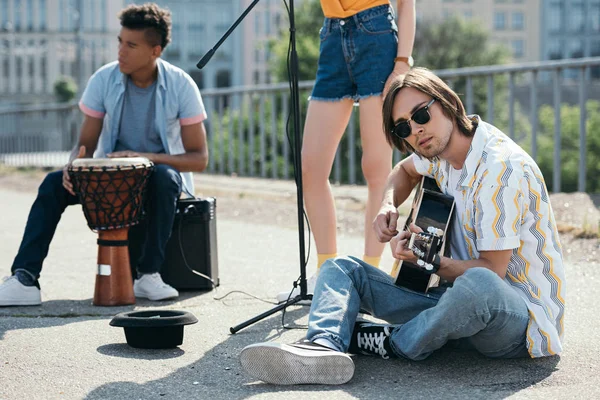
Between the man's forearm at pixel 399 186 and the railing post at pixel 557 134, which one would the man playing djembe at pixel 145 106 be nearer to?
the man's forearm at pixel 399 186

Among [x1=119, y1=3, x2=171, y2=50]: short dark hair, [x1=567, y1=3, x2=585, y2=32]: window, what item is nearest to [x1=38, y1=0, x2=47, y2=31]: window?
[x1=567, y1=3, x2=585, y2=32]: window

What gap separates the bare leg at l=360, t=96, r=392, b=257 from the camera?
4281 millimetres

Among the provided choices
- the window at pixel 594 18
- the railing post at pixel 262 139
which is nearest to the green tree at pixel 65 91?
the railing post at pixel 262 139

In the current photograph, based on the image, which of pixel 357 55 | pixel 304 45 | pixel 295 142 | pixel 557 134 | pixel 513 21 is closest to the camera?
pixel 295 142

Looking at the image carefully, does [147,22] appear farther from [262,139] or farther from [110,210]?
[262,139]

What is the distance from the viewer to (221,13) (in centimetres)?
7331

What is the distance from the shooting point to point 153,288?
446 centimetres

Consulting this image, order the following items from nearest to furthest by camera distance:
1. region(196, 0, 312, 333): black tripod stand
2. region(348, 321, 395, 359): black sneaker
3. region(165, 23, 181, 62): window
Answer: region(348, 321, 395, 359): black sneaker
region(196, 0, 312, 333): black tripod stand
region(165, 23, 181, 62): window

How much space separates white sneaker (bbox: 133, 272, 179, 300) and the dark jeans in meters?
0.04

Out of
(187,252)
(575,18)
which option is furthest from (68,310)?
(575,18)

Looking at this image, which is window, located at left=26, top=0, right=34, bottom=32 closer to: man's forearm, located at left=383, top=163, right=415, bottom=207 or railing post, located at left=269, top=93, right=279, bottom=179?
railing post, located at left=269, top=93, right=279, bottom=179

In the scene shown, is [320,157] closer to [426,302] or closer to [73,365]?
[426,302]

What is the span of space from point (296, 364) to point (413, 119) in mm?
860

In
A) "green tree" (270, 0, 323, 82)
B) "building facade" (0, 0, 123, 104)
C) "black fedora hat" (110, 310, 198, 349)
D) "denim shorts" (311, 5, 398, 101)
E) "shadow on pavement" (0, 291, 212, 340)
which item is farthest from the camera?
"building facade" (0, 0, 123, 104)
